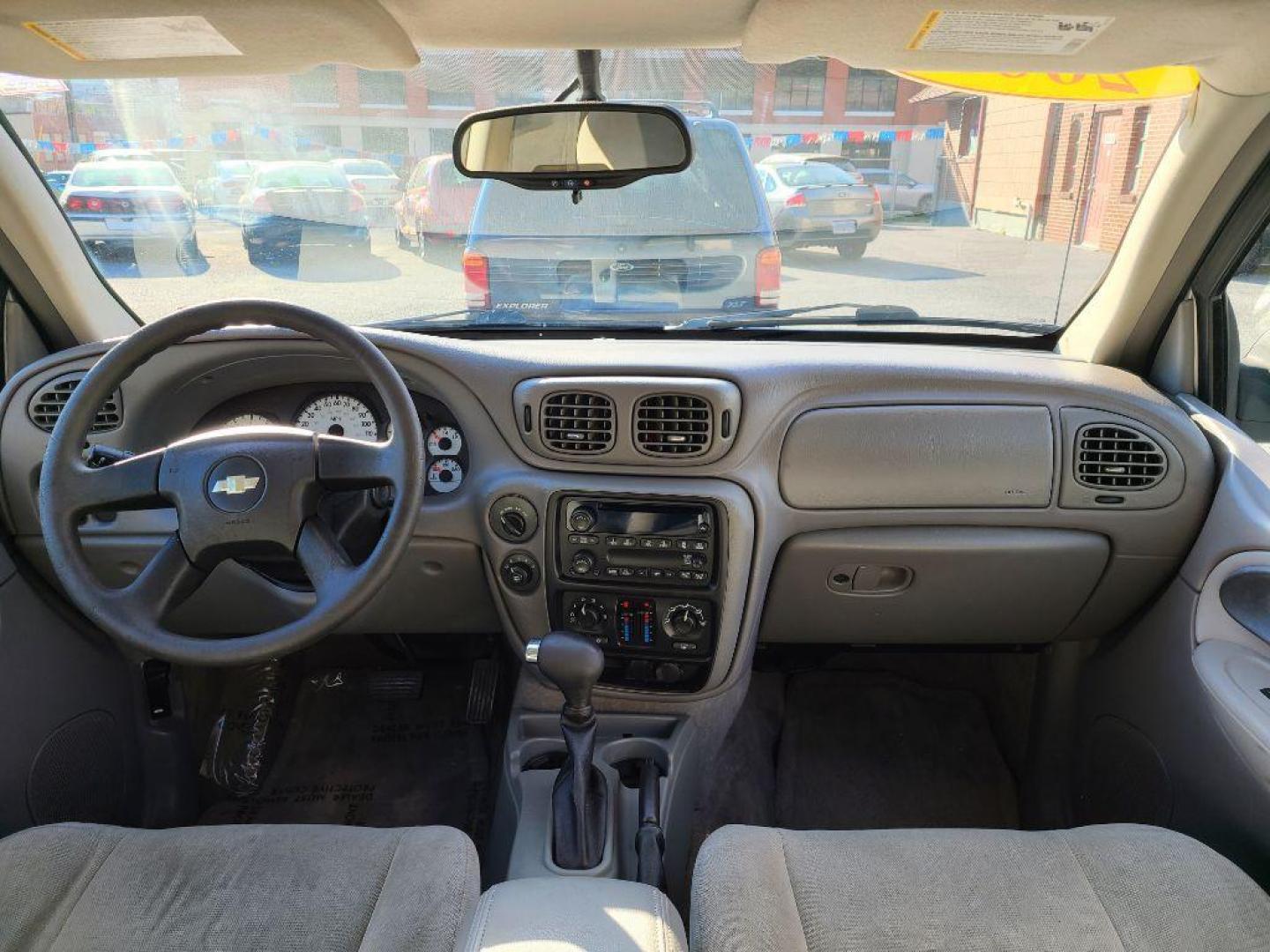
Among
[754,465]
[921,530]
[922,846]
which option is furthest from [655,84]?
[922,846]

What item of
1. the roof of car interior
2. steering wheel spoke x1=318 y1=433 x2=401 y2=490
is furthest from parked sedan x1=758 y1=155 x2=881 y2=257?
steering wheel spoke x1=318 y1=433 x2=401 y2=490

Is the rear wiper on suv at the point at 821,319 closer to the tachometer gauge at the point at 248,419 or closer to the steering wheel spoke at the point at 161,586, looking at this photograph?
the tachometer gauge at the point at 248,419

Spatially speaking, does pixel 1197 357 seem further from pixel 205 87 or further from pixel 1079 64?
pixel 205 87

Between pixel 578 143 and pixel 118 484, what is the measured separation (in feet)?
4.00

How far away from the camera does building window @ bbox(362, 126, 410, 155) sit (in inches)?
93.2

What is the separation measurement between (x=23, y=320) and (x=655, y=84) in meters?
1.83

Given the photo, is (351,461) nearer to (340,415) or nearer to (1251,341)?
(340,415)

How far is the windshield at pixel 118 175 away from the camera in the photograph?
245cm

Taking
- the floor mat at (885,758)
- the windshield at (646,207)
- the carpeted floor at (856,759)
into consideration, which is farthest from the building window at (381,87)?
the floor mat at (885,758)

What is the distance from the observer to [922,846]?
162 cm

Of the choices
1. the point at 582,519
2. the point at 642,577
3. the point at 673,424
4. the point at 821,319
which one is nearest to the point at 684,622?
the point at 642,577

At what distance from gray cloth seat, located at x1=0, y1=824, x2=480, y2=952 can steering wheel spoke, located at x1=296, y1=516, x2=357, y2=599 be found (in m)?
0.47

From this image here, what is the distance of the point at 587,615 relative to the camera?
2.34 meters

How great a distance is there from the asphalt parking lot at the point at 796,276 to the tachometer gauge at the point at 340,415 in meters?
0.30
